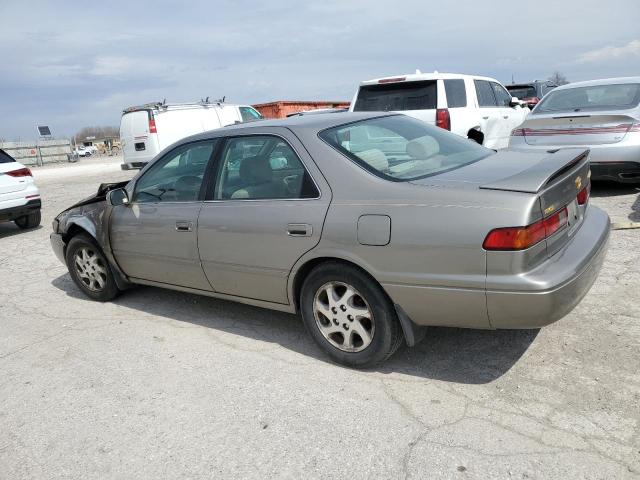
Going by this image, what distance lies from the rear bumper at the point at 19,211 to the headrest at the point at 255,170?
21.1 feet

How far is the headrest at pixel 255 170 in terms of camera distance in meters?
3.73

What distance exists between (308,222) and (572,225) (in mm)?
1567

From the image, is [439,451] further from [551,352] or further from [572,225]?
[572,225]

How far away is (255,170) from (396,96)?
5.48 metres

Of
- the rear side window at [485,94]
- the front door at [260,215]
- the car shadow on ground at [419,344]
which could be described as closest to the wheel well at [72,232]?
the car shadow on ground at [419,344]

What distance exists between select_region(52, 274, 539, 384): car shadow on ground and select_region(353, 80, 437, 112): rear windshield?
16.3ft

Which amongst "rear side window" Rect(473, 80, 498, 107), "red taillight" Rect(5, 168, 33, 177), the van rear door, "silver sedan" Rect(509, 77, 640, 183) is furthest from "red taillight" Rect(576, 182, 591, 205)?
the van rear door

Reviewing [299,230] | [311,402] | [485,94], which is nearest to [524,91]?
[485,94]

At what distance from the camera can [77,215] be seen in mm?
5113

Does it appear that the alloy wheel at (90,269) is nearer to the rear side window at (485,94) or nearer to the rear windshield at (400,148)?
the rear windshield at (400,148)

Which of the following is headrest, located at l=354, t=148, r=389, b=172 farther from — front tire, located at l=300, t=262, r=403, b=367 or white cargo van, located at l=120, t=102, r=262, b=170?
white cargo van, located at l=120, t=102, r=262, b=170

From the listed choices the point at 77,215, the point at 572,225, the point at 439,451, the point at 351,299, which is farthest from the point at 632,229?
the point at 77,215

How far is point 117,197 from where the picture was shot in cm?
455

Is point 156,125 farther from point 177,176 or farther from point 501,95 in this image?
point 177,176
